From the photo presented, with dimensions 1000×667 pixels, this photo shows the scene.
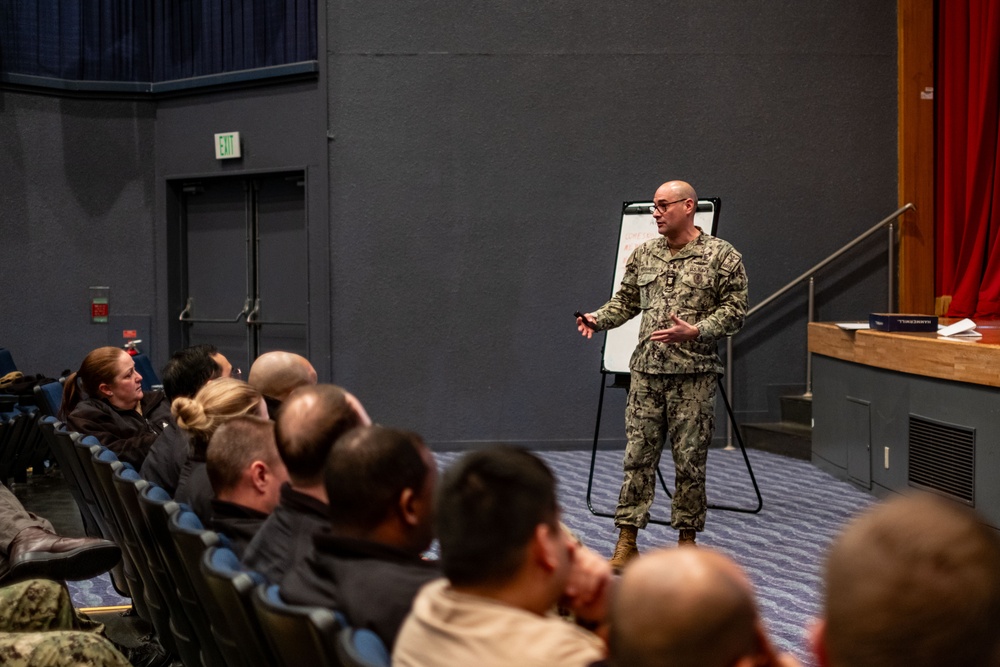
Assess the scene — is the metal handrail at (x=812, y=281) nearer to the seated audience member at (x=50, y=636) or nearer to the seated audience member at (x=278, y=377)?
the seated audience member at (x=278, y=377)

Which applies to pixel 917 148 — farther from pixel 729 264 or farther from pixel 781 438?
pixel 729 264

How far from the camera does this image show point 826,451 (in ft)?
21.3

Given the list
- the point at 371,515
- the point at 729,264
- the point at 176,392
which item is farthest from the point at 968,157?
the point at 371,515

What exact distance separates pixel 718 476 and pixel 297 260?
3.42 meters

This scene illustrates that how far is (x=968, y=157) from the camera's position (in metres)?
7.32

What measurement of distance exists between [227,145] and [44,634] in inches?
248

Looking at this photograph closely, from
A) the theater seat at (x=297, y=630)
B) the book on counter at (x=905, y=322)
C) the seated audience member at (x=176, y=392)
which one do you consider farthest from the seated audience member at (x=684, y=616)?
the book on counter at (x=905, y=322)

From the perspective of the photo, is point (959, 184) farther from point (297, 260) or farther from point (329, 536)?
point (329, 536)

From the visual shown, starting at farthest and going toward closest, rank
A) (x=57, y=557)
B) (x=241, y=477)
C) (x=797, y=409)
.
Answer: (x=797, y=409), (x=57, y=557), (x=241, y=477)

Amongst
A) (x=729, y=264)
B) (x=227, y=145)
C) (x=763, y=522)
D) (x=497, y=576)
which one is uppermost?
(x=227, y=145)

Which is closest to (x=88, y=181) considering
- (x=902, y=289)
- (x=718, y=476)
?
(x=718, y=476)

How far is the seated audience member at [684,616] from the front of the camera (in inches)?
43.7

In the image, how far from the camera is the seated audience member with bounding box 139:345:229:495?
3312mm

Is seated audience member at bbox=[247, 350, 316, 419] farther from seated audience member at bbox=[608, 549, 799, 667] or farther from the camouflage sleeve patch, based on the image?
seated audience member at bbox=[608, 549, 799, 667]
